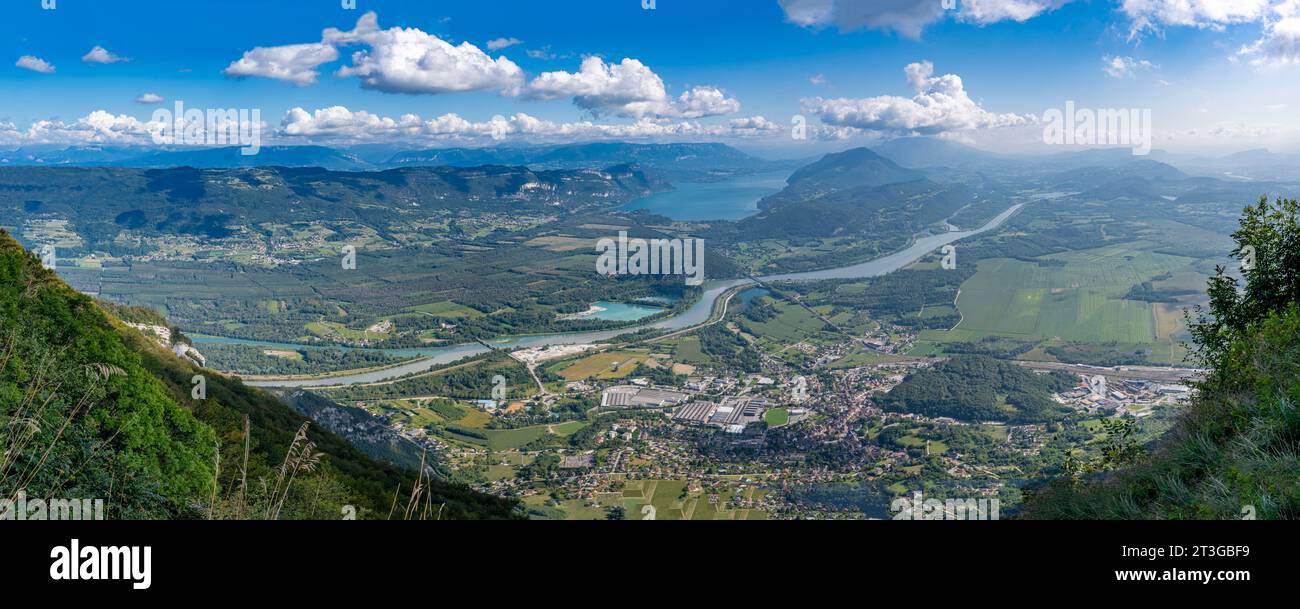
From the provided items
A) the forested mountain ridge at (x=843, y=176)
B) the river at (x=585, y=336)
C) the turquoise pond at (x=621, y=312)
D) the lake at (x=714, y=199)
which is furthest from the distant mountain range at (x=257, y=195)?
the river at (x=585, y=336)

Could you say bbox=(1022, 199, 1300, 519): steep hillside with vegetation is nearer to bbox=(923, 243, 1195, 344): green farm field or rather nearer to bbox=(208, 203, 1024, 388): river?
bbox=(208, 203, 1024, 388): river

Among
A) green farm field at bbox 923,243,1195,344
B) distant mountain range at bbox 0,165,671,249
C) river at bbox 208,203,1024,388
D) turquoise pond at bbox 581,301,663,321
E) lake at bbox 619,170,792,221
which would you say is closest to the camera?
river at bbox 208,203,1024,388

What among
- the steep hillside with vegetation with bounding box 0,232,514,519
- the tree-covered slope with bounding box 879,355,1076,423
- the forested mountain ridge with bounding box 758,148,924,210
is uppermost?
the forested mountain ridge with bounding box 758,148,924,210

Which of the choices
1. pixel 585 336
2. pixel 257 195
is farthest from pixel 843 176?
pixel 585 336

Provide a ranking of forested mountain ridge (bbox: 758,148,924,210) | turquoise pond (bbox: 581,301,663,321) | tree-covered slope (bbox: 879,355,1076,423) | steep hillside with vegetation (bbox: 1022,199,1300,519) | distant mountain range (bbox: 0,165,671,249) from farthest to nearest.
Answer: forested mountain ridge (bbox: 758,148,924,210) < distant mountain range (bbox: 0,165,671,249) < turquoise pond (bbox: 581,301,663,321) < tree-covered slope (bbox: 879,355,1076,423) < steep hillside with vegetation (bbox: 1022,199,1300,519)

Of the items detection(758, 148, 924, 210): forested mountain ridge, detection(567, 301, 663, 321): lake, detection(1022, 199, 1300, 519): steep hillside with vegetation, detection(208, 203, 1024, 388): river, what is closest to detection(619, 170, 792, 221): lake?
detection(758, 148, 924, 210): forested mountain ridge

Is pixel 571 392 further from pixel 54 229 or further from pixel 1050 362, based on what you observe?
pixel 54 229
